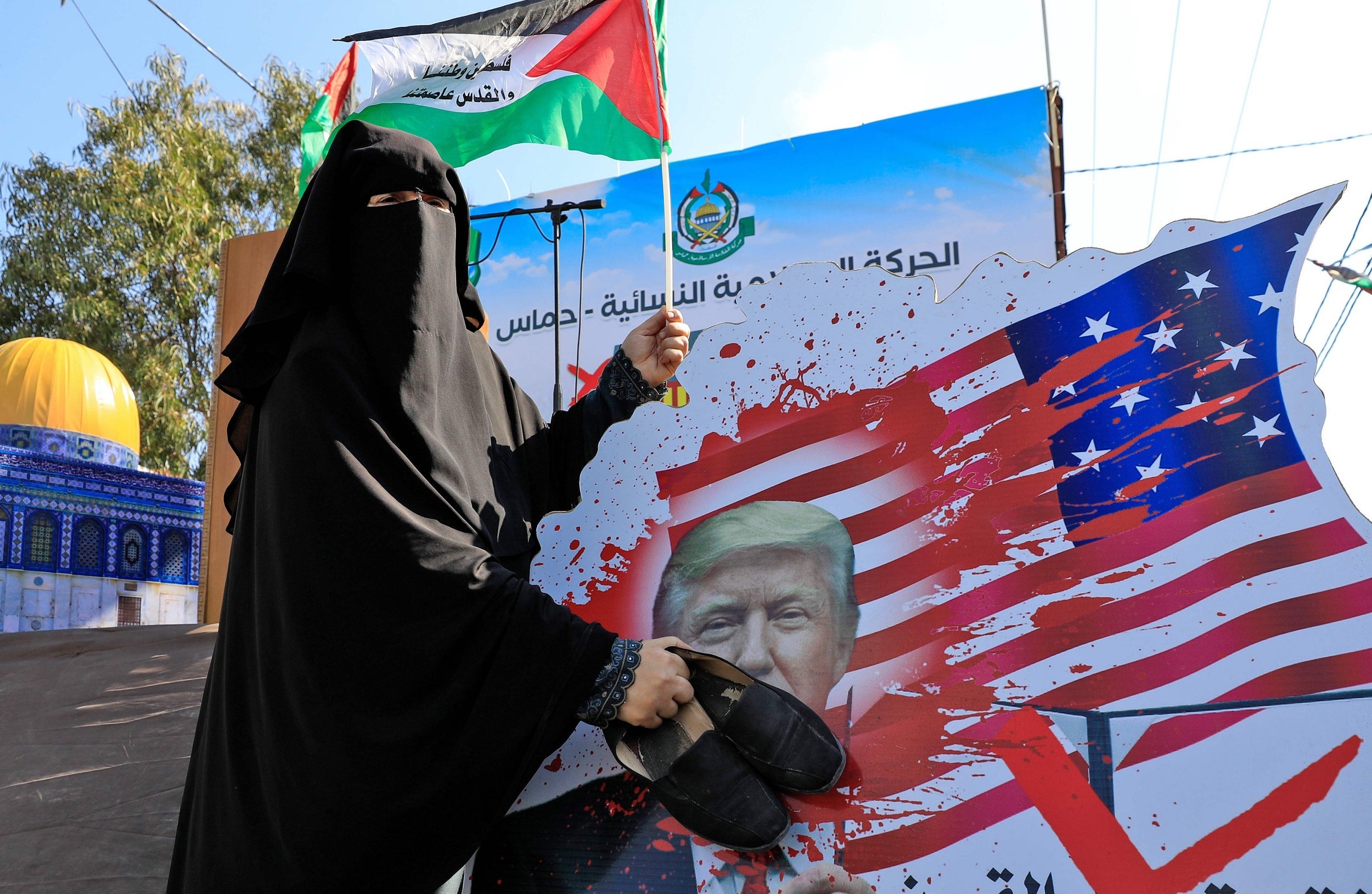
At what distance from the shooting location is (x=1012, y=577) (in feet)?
4.01

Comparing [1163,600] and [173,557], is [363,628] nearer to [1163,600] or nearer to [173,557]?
[1163,600]

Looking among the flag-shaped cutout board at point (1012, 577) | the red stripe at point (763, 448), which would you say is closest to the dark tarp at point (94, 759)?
the flag-shaped cutout board at point (1012, 577)

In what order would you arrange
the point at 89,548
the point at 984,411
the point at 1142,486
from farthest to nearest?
the point at 89,548 < the point at 984,411 < the point at 1142,486

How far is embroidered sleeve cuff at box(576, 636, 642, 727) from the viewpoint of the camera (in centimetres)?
117

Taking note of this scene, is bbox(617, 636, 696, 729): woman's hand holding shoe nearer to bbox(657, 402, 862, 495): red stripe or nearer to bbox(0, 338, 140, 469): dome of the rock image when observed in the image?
bbox(657, 402, 862, 495): red stripe

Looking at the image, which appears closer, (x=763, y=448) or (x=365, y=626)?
(x=365, y=626)

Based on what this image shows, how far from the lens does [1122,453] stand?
47.9 inches

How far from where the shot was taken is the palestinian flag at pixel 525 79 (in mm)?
3387

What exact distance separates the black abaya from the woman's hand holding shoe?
56 mm

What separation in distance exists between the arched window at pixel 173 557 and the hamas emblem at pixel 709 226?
22.2 feet

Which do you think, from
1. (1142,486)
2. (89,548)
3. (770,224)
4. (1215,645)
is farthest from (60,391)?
(1215,645)

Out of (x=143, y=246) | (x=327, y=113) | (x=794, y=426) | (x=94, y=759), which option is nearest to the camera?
(x=794, y=426)

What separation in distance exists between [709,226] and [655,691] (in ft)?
11.6

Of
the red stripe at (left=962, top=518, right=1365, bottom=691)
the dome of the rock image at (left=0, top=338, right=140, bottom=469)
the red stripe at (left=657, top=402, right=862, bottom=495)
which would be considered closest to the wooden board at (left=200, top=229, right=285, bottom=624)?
the red stripe at (left=657, top=402, right=862, bottom=495)
